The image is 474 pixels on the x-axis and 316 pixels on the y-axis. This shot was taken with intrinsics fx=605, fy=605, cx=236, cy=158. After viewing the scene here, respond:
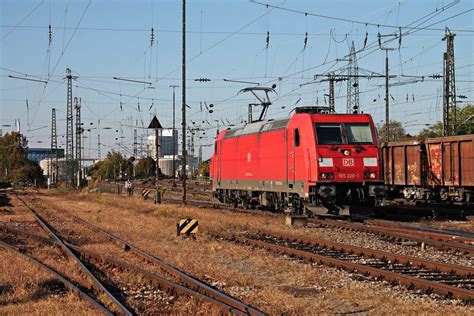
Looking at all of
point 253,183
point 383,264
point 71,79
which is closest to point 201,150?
point 71,79

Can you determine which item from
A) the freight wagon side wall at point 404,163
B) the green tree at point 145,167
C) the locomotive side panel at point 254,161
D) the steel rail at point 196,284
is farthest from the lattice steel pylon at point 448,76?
the green tree at point 145,167

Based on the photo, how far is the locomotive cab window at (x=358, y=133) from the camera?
2094 centimetres

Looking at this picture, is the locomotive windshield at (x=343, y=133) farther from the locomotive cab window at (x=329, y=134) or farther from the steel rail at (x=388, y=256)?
the steel rail at (x=388, y=256)

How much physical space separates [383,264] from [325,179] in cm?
792

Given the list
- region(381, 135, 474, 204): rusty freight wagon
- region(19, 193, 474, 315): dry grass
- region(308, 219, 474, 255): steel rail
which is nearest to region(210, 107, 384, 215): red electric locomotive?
region(308, 219, 474, 255): steel rail

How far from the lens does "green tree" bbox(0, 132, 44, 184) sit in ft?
313

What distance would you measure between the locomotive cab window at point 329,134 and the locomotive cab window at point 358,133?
0.36m

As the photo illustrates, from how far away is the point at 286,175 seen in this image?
2238 cm

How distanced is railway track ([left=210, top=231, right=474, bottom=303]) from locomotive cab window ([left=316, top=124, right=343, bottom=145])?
4817 mm

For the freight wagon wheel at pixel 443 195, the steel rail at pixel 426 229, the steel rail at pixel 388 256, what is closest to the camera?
the steel rail at pixel 388 256

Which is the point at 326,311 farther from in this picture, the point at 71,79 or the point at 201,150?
the point at 201,150

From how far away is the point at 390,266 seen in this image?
12047 mm

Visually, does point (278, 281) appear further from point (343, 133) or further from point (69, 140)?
point (69, 140)

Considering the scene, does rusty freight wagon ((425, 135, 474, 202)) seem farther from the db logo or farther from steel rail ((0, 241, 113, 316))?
steel rail ((0, 241, 113, 316))
